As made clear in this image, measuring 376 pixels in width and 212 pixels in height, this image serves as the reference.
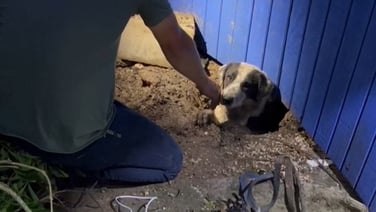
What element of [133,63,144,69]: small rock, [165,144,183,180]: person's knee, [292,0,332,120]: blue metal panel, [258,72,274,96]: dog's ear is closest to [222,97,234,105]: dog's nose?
[258,72,274,96]: dog's ear

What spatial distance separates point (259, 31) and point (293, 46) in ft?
0.66

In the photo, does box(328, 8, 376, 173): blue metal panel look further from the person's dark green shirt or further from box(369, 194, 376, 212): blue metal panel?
the person's dark green shirt

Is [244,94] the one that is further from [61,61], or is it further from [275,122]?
[61,61]

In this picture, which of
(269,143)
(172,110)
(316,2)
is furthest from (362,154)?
(172,110)

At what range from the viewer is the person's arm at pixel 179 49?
59.6 inches

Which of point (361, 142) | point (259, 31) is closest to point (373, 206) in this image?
point (361, 142)

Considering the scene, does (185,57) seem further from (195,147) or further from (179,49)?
(195,147)

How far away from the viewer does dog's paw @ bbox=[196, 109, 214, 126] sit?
1919mm

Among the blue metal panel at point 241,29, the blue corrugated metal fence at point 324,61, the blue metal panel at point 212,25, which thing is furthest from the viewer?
the blue metal panel at point 212,25

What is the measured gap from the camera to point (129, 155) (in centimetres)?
163

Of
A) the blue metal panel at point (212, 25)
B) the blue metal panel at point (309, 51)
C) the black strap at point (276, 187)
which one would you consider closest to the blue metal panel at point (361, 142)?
the black strap at point (276, 187)

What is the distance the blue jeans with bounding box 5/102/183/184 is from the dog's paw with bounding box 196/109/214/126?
20cm

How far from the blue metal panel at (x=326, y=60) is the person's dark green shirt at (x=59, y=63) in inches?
19.2

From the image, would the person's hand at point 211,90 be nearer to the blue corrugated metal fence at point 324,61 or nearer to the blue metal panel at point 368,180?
the blue corrugated metal fence at point 324,61
